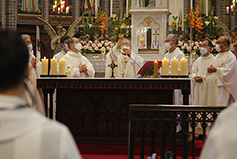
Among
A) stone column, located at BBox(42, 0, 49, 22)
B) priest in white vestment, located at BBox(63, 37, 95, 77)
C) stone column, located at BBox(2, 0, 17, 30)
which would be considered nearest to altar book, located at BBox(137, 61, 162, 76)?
priest in white vestment, located at BBox(63, 37, 95, 77)

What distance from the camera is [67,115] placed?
549 cm

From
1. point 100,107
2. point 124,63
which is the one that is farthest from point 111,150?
point 124,63

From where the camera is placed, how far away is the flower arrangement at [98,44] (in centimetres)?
870

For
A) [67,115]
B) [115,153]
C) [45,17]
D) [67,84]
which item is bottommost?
[115,153]

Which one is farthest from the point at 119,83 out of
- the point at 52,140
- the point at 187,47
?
the point at 52,140

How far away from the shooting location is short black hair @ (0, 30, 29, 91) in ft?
3.34

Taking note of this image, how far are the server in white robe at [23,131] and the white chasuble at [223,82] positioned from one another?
5.41 meters

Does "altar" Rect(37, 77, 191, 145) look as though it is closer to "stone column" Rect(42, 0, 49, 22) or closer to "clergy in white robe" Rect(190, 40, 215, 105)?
"clergy in white robe" Rect(190, 40, 215, 105)

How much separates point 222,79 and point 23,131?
551cm

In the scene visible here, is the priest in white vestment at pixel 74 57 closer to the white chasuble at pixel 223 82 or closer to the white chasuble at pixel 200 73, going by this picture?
the white chasuble at pixel 200 73

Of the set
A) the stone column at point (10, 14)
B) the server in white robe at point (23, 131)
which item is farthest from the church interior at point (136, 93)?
the stone column at point (10, 14)

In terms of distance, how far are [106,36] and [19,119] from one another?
26.8 ft

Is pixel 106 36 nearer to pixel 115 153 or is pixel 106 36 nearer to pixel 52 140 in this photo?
pixel 115 153

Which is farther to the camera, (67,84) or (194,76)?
(194,76)
